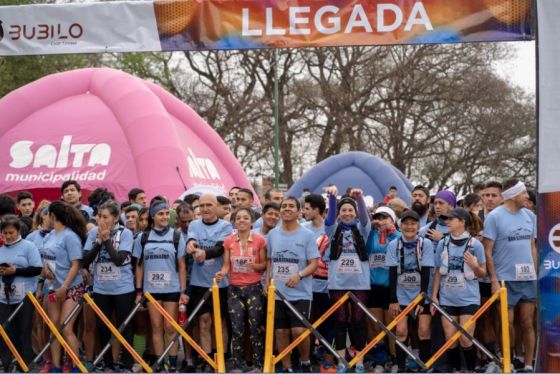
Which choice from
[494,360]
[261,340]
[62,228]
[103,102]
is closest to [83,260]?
[62,228]

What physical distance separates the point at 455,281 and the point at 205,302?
296 centimetres

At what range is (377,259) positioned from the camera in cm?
1228

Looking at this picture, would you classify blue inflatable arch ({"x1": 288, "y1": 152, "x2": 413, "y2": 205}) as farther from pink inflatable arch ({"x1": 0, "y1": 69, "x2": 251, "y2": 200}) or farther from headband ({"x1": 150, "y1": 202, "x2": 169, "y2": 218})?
headband ({"x1": 150, "y1": 202, "x2": 169, "y2": 218})

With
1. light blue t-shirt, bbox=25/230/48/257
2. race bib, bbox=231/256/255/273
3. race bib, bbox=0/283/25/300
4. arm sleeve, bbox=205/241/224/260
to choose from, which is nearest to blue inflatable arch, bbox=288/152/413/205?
light blue t-shirt, bbox=25/230/48/257

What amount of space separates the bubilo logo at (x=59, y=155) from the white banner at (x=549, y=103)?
557 inches

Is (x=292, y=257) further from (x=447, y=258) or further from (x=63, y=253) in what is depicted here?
(x=63, y=253)

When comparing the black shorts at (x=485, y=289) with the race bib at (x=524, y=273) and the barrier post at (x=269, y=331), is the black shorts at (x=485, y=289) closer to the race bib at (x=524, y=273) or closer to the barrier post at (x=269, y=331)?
the race bib at (x=524, y=273)

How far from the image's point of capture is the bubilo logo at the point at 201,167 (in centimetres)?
2358

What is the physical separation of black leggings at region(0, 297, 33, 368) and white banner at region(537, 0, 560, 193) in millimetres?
6043

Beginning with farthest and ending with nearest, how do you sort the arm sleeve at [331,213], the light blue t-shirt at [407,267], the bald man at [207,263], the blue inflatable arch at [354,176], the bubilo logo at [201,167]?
the blue inflatable arch at [354,176] → the bubilo logo at [201,167] → the bald man at [207,263] → the arm sleeve at [331,213] → the light blue t-shirt at [407,267]

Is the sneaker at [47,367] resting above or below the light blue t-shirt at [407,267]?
below

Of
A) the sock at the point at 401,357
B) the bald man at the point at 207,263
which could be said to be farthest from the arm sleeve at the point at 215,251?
the sock at the point at 401,357

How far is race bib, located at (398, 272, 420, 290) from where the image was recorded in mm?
11727

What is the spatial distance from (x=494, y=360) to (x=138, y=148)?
13.5 meters
